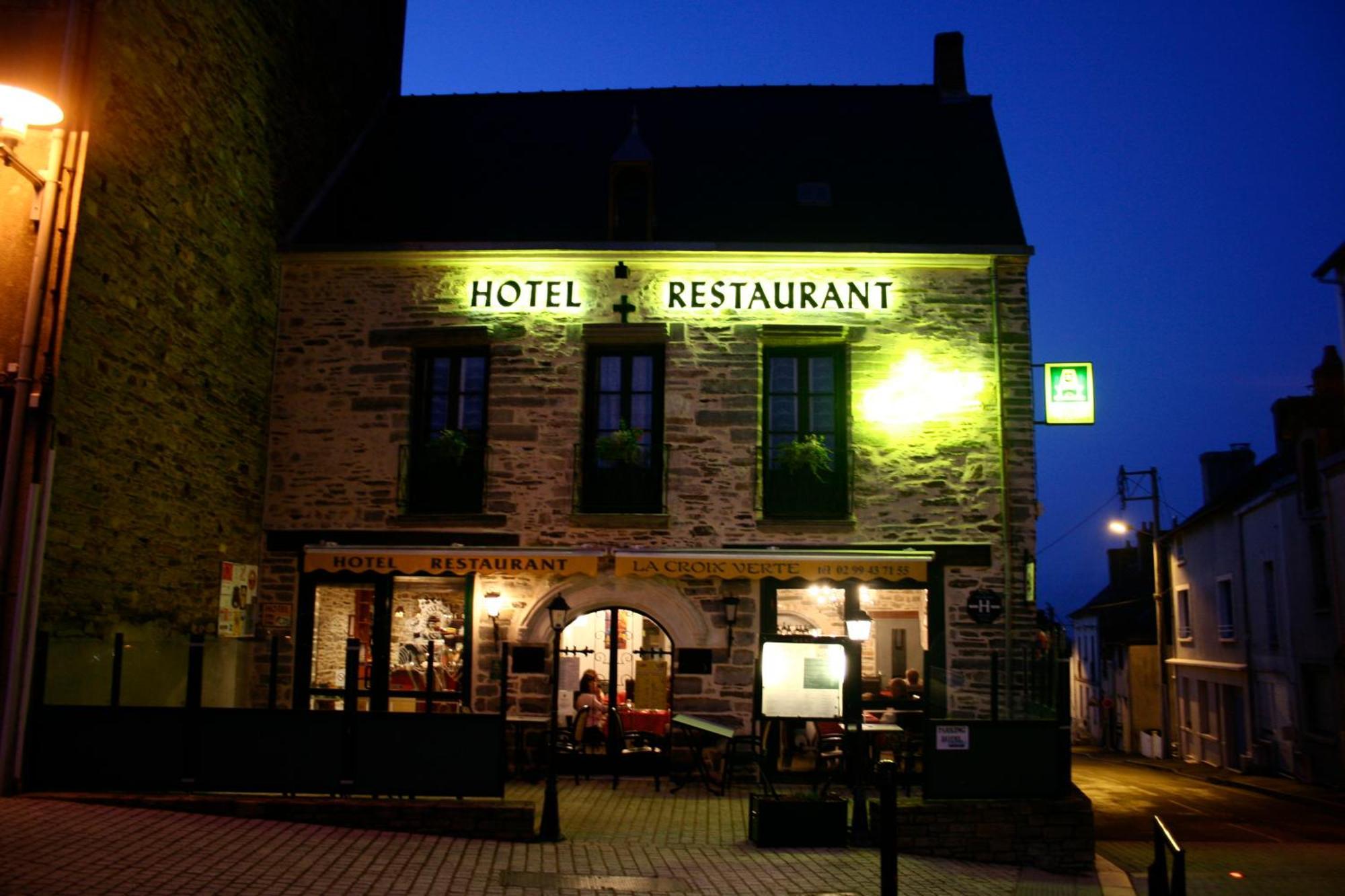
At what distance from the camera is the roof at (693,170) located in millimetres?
13328

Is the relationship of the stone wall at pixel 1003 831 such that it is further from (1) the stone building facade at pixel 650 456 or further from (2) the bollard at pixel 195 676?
(2) the bollard at pixel 195 676

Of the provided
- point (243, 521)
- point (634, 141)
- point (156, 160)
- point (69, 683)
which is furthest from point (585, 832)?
point (634, 141)

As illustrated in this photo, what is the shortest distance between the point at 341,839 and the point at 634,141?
29.0 ft

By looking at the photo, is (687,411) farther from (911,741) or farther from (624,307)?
(911,741)

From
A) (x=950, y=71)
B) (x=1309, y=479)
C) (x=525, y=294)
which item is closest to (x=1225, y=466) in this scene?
(x=1309, y=479)

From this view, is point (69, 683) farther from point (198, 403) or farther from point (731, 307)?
point (731, 307)

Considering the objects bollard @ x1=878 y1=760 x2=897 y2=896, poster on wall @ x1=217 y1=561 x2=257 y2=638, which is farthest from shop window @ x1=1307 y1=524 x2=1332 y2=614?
poster on wall @ x1=217 y1=561 x2=257 y2=638

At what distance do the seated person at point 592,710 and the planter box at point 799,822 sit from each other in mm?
3422

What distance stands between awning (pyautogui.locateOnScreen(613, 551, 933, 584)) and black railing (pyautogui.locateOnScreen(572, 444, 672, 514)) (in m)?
0.78

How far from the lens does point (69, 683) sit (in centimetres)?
912

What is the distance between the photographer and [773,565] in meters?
11.7

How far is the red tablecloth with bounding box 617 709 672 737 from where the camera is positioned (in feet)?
39.9

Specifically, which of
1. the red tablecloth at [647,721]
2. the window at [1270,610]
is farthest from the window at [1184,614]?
the red tablecloth at [647,721]

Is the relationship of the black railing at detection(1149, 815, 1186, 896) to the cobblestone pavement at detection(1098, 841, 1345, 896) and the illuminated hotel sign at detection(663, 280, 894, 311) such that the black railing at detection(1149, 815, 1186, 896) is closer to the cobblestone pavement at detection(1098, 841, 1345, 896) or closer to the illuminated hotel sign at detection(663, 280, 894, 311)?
the cobblestone pavement at detection(1098, 841, 1345, 896)
